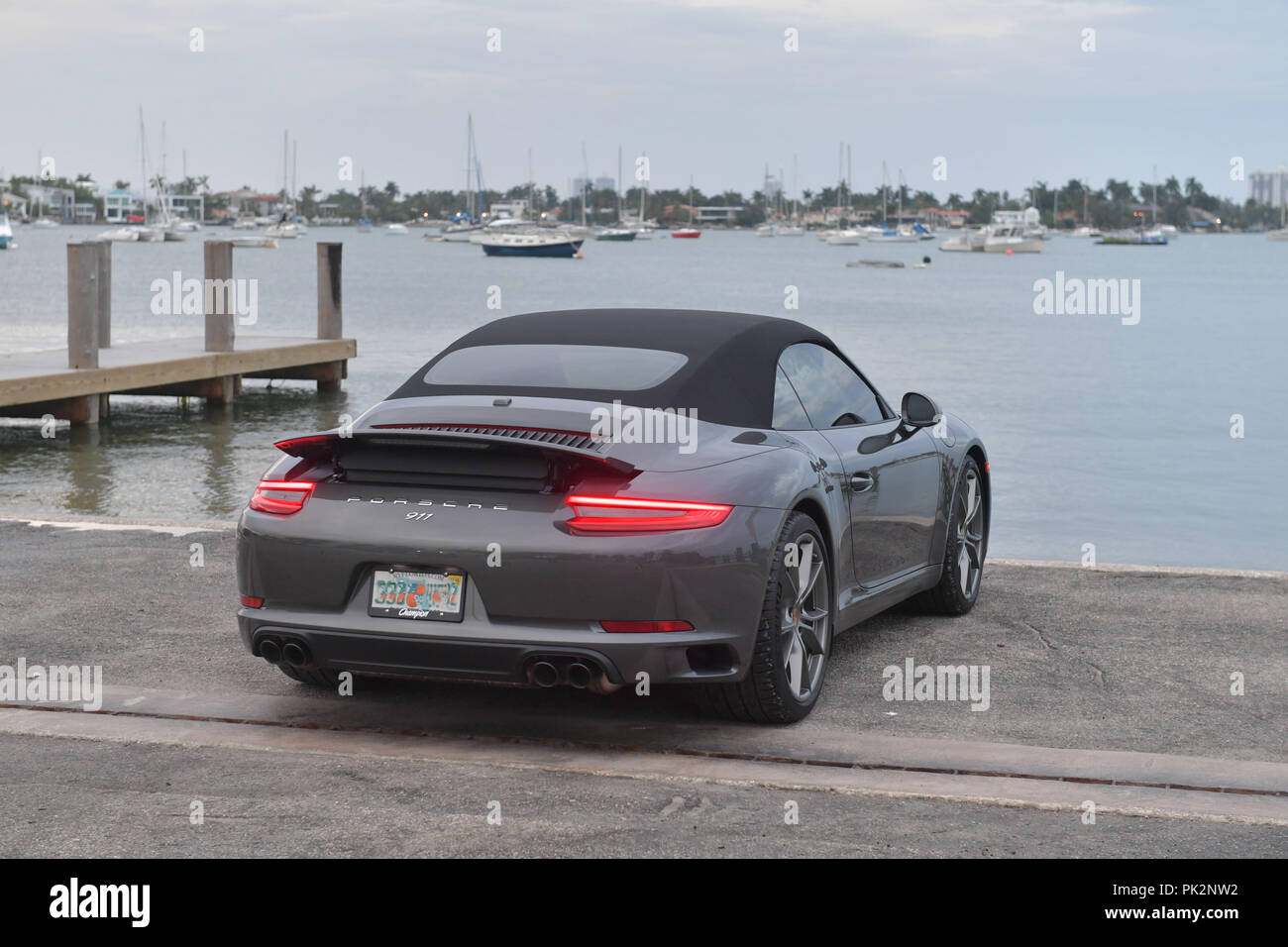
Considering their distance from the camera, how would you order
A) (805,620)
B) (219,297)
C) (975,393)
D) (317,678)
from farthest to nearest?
(975,393) < (219,297) < (317,678) < (805,620)

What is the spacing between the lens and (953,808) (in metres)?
5.18

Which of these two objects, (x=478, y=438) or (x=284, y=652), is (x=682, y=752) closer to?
(x=478, y=438)

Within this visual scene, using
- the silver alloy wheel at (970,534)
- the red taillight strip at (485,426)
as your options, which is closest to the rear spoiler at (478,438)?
the red taillight strip at (485,426)

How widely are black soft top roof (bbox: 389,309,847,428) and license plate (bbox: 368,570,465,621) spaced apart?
0.91m

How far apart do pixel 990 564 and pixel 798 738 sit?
12.8 ft

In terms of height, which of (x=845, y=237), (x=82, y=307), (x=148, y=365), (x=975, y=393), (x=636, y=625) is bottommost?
(x=975, y=393)

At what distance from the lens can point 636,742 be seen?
5.98 meters

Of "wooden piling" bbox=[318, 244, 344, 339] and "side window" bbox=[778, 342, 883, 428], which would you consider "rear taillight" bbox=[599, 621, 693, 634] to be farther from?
"wooden piling" bbox=[318, 244, 344, 339]

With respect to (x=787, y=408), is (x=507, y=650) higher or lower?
lower

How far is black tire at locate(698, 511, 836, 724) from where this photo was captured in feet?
19.4

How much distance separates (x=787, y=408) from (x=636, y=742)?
1.53 meters

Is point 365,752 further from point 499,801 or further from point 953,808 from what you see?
point 953,808

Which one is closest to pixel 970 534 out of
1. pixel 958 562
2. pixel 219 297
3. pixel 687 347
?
pixel 958 562

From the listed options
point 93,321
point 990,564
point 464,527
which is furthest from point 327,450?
point 93,321
